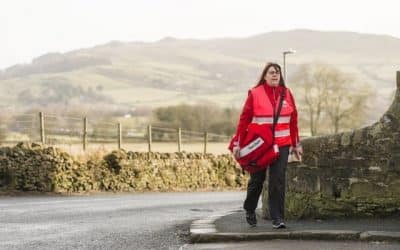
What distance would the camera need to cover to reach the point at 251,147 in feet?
28.2

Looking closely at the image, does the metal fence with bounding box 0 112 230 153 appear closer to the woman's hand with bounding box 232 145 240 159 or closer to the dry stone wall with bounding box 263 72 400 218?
the dry stone wall with bounding box 263 72 400 218

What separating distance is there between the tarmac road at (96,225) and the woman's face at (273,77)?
2.05 m

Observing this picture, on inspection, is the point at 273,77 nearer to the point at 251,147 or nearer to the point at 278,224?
the point at 251,147

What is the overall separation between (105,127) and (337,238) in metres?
22.2

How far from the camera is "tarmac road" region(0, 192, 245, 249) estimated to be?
8.75 m

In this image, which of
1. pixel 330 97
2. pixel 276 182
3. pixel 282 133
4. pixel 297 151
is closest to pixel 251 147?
pixel 282 133

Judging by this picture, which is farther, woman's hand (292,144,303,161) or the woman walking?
woman's hand (292,144,303,161)

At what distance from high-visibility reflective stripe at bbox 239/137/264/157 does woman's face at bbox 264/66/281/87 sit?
659mm

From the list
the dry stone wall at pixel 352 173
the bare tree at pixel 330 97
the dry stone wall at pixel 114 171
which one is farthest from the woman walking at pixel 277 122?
the bare tree at pixel 330 97

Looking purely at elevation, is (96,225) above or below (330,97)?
below

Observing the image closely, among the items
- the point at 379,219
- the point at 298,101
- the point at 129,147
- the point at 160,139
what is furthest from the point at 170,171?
the point at 298,101

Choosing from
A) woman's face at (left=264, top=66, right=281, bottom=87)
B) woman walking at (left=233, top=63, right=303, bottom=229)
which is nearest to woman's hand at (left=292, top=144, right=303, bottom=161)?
woman walking at (left=233, top=63, right=303, bottom=229)

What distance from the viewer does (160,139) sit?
109 feet

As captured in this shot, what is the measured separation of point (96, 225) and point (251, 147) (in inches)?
128
